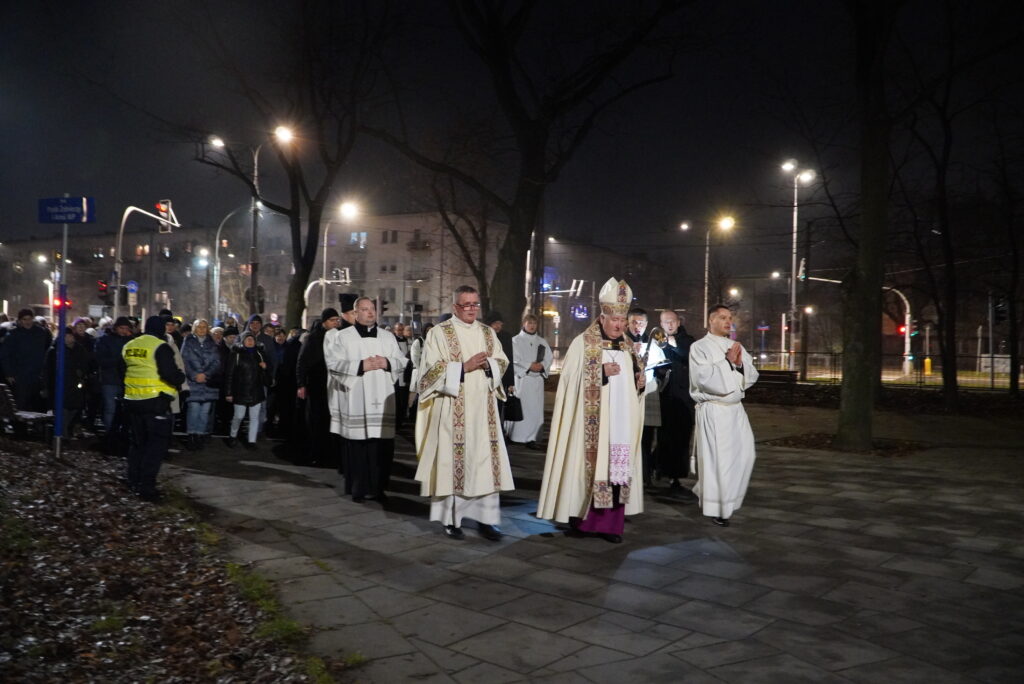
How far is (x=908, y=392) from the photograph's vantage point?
26266 mm

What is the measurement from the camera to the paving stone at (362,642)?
4.46 m

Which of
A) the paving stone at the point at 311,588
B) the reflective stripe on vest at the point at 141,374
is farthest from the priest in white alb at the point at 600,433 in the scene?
the reflective stripe on vest at the point at 141,374

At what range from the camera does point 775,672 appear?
4219mm

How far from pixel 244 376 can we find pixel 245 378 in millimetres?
32

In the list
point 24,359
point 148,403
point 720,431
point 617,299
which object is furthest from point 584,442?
point 24,359

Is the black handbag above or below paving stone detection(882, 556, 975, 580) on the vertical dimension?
above

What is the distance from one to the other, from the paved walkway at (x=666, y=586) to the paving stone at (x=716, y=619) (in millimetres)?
17

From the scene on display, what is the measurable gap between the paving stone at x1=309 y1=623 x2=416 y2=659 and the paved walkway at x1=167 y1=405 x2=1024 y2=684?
0.02 metres

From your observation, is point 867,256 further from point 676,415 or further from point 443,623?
point 443,623

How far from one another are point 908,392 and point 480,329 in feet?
74.6

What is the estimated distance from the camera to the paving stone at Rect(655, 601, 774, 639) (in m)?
4.82

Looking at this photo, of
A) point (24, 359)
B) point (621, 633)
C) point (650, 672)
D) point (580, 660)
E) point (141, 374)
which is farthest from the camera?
point (24, 359)

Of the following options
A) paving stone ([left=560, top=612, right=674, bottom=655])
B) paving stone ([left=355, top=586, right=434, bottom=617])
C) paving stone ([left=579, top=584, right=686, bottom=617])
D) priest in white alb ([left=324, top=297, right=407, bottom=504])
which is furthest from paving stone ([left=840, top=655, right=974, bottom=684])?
priest in white alb ([left=324, top=297, right=407, bottom=504])

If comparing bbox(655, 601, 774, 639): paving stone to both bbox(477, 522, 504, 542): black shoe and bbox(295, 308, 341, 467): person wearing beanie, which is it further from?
bbox(295, 308, 341, 467): person wearing beanie
